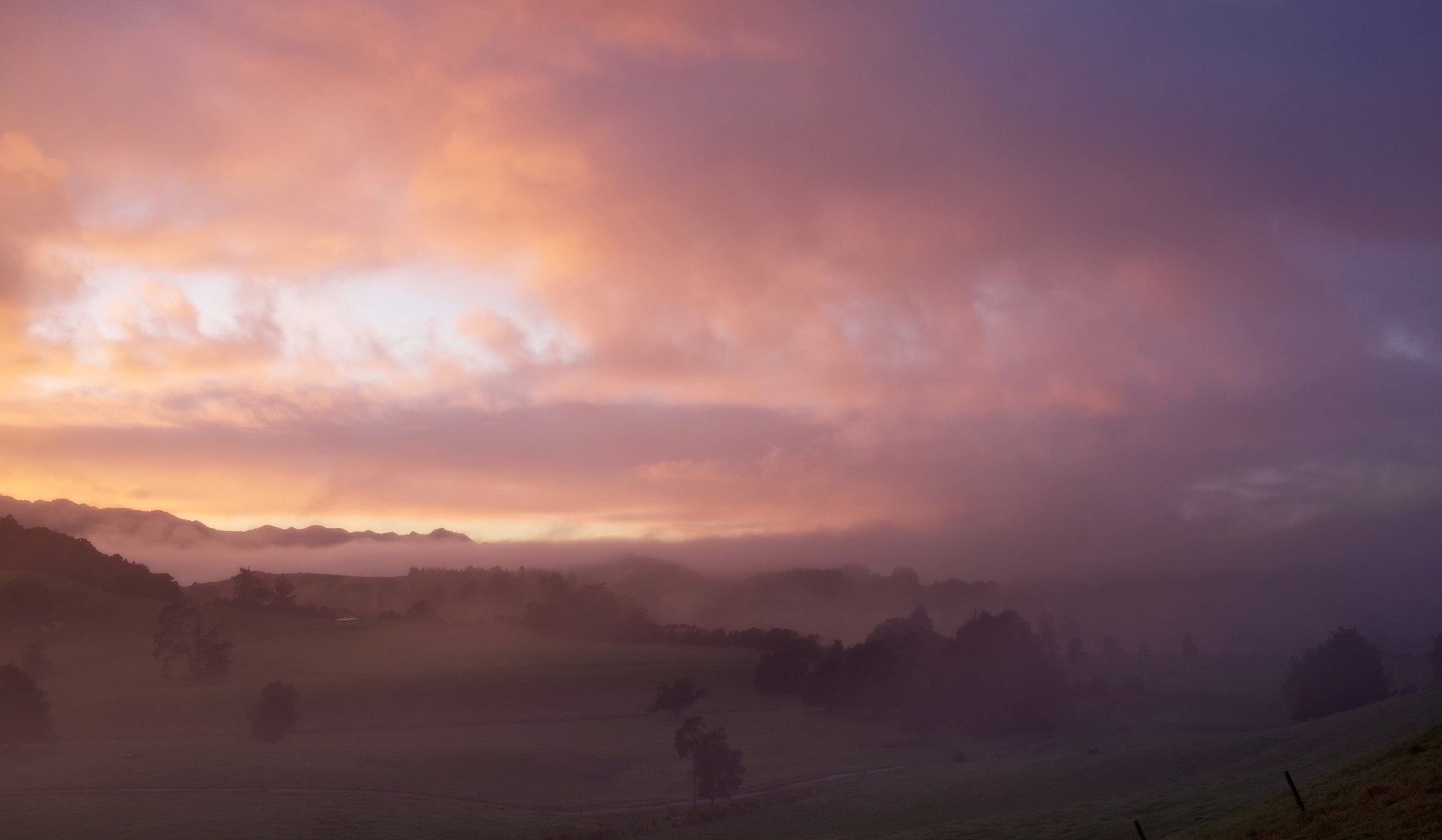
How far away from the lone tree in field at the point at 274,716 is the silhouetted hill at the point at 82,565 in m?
92.0

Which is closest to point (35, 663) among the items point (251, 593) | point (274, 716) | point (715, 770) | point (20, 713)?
point (20, 713)

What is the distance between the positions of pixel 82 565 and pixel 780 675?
158215 mm

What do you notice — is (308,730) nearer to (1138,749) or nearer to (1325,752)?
(1138,749)

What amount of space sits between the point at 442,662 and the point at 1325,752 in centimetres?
12801

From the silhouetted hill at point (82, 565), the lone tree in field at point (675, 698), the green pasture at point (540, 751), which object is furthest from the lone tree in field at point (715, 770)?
the silhouetted hill at point (82, 565)

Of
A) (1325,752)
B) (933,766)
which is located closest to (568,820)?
(933,766)

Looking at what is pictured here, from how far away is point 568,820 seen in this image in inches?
2753

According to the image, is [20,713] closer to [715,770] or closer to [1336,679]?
[715,770]

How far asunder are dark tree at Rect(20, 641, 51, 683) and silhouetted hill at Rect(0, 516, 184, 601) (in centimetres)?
5568

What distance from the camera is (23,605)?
141625 millimetres

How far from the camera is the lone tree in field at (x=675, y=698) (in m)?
120

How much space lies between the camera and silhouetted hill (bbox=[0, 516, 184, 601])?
17562 centimetres

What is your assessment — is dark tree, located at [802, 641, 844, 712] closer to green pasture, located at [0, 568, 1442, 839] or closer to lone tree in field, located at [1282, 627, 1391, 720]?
green pasture, located at [0, 568, 1442, 839]

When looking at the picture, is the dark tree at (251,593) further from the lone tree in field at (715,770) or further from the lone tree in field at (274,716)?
the lone tree in field at (715,770)
